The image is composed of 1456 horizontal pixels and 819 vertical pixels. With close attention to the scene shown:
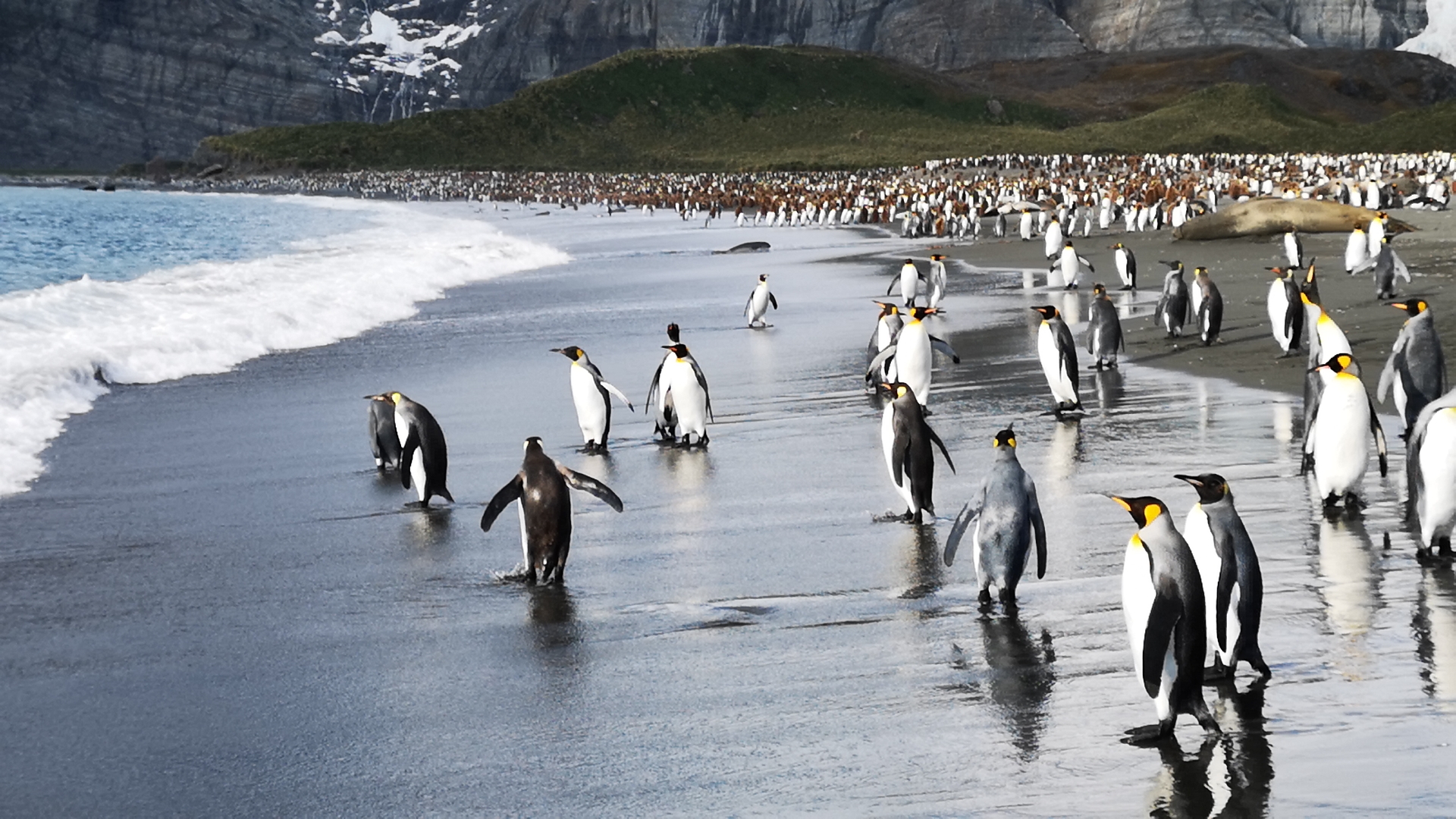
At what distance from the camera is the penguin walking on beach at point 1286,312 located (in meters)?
13.4

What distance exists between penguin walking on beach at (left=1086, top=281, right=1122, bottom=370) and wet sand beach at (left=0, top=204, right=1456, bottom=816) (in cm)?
99

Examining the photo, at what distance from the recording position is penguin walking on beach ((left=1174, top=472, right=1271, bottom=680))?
5520 millimetres

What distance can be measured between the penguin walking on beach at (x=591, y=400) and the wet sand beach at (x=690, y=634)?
12.3 inches

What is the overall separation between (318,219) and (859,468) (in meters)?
56.3

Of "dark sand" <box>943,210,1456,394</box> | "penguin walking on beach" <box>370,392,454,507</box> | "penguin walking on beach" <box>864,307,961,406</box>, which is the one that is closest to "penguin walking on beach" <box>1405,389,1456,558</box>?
"penguin walking on beach" <box>864,307,961,406</box>

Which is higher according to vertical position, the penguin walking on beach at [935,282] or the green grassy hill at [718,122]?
the green grassy hill at [718,122]

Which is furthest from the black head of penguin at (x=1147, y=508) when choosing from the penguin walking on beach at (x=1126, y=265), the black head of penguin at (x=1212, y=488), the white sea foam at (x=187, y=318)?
the penguin walking on beach at (x=1126, y=265)

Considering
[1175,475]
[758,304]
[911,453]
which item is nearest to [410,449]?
[911,453]

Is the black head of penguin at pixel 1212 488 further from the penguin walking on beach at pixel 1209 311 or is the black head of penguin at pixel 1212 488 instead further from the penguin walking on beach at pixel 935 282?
the penguin walking on beach at pixel 935 282

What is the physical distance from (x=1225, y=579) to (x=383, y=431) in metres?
6.33

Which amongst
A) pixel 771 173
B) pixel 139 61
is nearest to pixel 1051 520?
pixel 771 173

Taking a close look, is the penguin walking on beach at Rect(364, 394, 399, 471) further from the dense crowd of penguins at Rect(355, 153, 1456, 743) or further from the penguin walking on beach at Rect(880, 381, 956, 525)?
the penguin walking on beach at Rect(880, 381, 956, 525)

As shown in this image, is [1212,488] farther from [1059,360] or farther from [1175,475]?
[1059,360]

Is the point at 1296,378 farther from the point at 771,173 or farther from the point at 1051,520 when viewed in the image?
the point at 771,173
